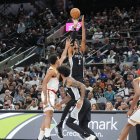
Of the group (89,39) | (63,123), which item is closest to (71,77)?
(63,123)

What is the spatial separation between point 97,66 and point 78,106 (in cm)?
934

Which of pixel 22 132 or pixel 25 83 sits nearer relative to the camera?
pixel 22 132

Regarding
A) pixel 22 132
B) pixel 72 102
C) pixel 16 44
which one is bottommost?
pixel 22 132

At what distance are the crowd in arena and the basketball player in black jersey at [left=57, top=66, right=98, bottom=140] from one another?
7.84 feet

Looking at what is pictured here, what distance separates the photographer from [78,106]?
10195mm

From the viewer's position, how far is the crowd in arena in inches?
591

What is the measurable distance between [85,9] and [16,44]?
22.5ft

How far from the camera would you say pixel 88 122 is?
10617mm

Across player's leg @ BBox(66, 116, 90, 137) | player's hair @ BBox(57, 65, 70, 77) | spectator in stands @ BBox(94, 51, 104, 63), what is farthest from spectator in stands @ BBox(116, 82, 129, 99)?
player's hair @ BBox(57, 65, 70, 77)

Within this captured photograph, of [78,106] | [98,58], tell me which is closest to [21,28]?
[98,58]

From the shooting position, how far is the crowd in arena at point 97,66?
15.0 metres

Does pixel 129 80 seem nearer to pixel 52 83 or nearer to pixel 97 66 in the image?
pixel 97 66

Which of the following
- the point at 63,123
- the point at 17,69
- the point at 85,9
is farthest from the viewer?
the point at 85,9

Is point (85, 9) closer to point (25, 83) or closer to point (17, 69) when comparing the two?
point (17, 69)
